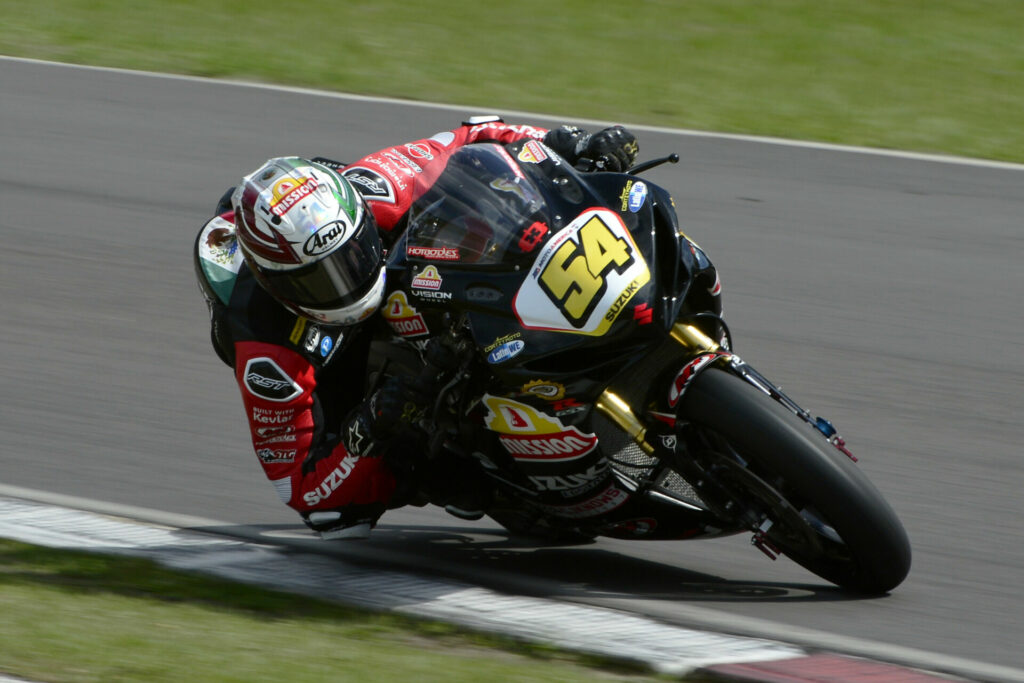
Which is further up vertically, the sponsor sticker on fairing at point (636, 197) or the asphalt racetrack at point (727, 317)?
the sponsor sticker on fairing at point (636, 197)

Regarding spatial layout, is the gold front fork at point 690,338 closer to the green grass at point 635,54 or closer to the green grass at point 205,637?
the green grass at point 205,637

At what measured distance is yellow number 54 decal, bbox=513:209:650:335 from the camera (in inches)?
146

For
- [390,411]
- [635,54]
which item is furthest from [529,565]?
[635,54]

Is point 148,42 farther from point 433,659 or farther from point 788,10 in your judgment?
point 433,659

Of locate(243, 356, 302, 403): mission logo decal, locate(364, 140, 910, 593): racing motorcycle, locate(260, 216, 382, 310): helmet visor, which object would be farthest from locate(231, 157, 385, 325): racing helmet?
locate(243, 356, 302, 403): mission logo decal

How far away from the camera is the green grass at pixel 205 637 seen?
3514mm

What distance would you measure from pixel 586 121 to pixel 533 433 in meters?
6.20

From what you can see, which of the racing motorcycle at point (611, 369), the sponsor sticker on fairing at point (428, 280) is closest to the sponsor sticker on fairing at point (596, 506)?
the racing motorcycle at point (611, 369)

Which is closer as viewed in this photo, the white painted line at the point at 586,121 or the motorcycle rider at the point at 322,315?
the motorcycle rider at the point at 322,315

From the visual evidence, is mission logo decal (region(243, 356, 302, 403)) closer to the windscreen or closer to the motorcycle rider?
the motorcycle rider

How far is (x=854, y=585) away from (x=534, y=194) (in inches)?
57.4

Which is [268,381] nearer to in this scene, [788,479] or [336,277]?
[336,277]

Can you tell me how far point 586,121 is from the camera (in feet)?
32.7

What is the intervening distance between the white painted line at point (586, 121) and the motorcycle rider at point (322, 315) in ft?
15.7
